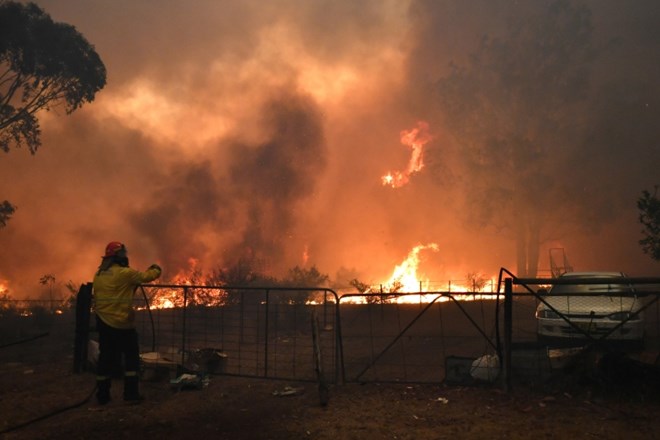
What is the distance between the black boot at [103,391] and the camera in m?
6.83

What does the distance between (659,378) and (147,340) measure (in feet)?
37.2

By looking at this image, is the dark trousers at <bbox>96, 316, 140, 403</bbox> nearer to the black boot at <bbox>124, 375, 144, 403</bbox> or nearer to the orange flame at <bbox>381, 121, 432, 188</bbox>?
the black boot at <bbox>124, 375, 144, 403</bbox>

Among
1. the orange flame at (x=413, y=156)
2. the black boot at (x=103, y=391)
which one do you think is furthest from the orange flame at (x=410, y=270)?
the black boot at (x=103, y=391)

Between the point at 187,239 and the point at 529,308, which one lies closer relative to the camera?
the point at 529,308

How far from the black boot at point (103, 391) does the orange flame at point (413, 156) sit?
32.5 m

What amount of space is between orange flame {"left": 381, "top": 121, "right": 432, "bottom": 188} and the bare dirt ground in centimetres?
3119

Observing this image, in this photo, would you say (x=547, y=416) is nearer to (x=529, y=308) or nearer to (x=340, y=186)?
(x=529, y=308)

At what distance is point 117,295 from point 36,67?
71.5 ft

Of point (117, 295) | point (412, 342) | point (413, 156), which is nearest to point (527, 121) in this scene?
point (413, 156)

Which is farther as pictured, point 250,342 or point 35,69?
point 35,69

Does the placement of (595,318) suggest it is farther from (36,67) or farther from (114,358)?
(36,67)

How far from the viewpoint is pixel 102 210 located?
34.2m

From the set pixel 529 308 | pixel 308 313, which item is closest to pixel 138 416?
pixel 308 313

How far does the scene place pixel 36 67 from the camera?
23406 mm
